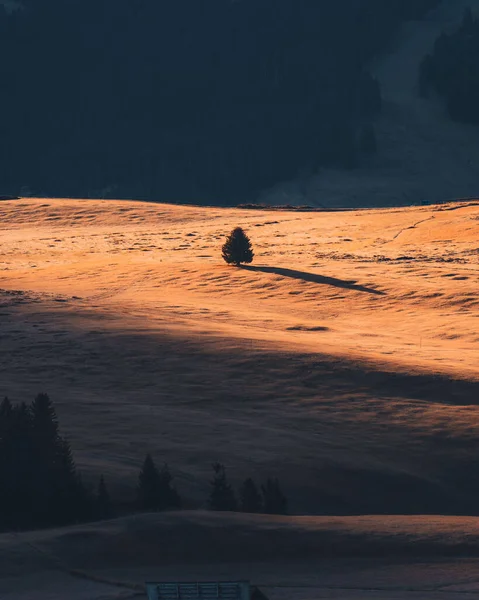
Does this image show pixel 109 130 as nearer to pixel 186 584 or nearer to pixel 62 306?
pixel 62 306

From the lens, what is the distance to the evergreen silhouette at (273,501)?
52.9ft

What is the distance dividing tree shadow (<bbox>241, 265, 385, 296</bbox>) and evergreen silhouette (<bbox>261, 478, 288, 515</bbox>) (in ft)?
60.8

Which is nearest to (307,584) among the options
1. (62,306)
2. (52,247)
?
(62,306)

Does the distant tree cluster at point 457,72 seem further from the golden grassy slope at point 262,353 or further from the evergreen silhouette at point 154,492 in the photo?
the evergreen silhouette at point 154,492

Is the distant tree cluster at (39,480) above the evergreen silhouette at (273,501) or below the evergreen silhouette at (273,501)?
above

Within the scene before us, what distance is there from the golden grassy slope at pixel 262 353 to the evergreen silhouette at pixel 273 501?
0.85 m

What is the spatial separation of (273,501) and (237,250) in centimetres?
2436

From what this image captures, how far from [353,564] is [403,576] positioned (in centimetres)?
67

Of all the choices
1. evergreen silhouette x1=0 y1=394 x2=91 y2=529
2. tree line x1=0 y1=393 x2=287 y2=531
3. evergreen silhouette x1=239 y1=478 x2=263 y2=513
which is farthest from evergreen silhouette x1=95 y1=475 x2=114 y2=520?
evergreen silhouette x1=239 y1=478 x2=263 y2=513

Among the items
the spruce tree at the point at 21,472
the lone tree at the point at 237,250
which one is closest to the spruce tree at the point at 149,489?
the spruce tree at the point at 21,472

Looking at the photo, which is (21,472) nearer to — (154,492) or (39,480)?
(39,480)

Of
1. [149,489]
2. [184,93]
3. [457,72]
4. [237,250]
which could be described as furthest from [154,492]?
[184,93]

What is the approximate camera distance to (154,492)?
1606cm

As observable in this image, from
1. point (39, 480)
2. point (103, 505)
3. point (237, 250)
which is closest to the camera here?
point (103, 505)
